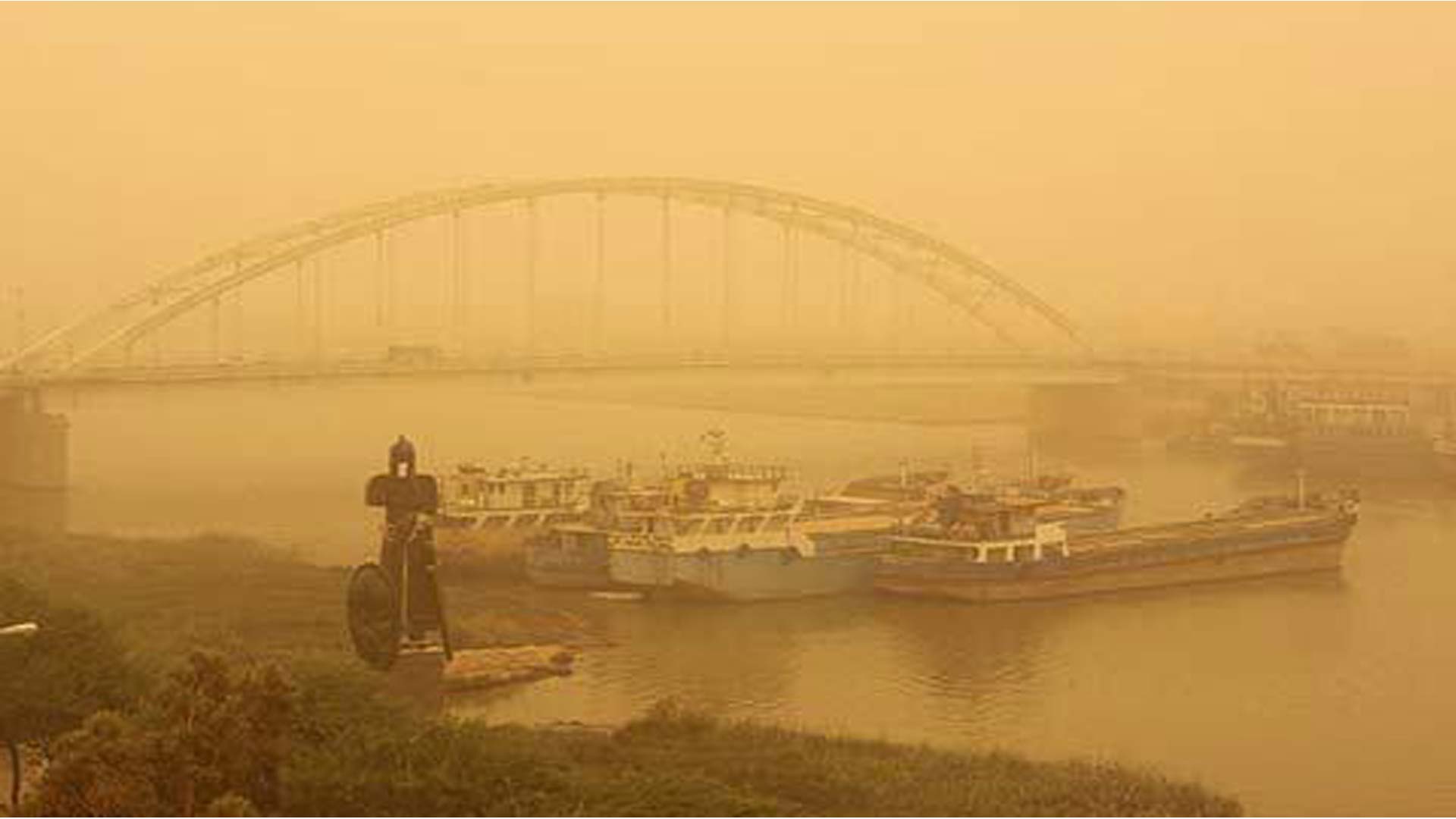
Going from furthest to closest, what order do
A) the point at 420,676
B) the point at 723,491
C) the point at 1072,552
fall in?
the point at 1072,552 < the point at 723,491 < the point at 420,676

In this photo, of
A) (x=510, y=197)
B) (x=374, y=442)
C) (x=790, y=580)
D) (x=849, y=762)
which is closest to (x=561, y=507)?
(x=790, y=580)

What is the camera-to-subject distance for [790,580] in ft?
56.6

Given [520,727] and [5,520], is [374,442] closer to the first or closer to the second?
[5,520]

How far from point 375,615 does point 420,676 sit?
440mm

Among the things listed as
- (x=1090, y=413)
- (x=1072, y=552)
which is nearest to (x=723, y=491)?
(x=1072, y=552)

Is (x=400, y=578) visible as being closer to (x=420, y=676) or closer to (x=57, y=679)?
(x=420, y=676)

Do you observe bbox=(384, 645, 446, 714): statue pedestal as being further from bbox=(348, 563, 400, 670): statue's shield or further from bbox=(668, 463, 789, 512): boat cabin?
bbox=(668, 463, 789, 512): boat cabin

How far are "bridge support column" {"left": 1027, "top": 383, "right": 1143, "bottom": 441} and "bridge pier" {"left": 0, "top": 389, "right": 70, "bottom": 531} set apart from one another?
20.2m

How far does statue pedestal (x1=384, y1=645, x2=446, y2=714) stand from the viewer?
388 inches

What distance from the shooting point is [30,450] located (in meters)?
26.5

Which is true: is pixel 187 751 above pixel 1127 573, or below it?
above

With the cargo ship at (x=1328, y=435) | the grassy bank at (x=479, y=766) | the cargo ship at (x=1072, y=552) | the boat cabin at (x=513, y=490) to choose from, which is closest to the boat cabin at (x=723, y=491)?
the cargo ship at (x=1072, y=552)

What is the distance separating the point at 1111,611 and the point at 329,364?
15.1 meters

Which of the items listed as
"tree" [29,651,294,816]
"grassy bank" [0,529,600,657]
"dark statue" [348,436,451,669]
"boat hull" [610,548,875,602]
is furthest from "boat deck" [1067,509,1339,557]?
"tree" [29,651,294,816]
